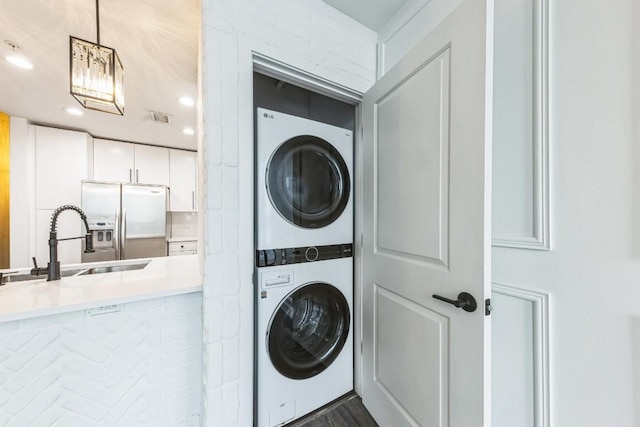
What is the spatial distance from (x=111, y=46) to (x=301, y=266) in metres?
2.05

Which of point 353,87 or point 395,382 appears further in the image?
point 353,87

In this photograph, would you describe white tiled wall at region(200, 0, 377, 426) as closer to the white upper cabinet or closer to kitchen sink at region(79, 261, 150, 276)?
kitchen sink at region(79, 261, 150, 276)

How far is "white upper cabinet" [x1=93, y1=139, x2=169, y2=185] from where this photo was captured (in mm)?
3445

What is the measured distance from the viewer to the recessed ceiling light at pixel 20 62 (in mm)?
1750

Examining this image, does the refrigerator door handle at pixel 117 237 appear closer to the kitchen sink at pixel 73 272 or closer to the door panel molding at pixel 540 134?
the kitchen sink at pixel 73 272

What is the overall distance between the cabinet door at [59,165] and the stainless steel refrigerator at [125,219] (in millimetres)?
212

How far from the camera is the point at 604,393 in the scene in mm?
687

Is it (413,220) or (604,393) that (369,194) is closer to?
(413,220)

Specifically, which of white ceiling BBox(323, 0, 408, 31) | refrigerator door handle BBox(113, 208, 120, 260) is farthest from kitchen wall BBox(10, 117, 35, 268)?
white ceiling BBox(323, 0, 408, 31)

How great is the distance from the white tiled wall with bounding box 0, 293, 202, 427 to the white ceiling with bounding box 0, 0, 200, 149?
5.34 ft

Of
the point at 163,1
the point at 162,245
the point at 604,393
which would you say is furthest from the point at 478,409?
the point at 162,245

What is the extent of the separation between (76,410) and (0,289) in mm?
692

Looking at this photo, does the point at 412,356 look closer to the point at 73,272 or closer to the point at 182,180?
the point at 73,272

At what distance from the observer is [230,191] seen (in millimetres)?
1037
